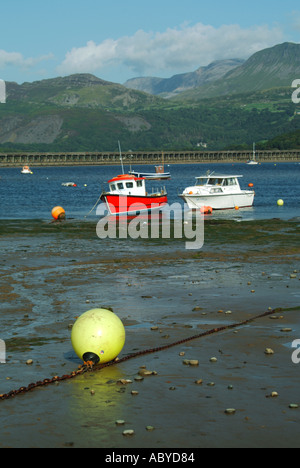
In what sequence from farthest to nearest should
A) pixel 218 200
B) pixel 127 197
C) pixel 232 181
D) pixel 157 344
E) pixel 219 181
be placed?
pixel 232 181, pixel 219 181, pixel 218 200, pixel 127 197, pixel 157 344

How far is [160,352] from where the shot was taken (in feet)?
49.7

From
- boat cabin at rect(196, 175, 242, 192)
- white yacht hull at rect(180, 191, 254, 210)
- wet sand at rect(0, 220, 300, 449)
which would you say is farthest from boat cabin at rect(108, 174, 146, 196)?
wet sand at rect(0, 220, 300, 449)

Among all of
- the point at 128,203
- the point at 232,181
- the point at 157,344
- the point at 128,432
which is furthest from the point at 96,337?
the point at 232,181

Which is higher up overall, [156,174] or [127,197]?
[156,174]

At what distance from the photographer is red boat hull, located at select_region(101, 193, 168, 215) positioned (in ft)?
172

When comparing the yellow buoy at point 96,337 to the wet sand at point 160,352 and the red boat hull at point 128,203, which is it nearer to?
the wet sand at point 160,352

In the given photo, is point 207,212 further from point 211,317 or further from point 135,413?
point 135,413

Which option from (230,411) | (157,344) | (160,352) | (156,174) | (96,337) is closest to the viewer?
(230,411)

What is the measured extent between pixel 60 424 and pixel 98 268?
16301 mm

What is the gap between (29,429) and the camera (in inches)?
429

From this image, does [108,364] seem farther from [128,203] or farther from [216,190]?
[216,190]

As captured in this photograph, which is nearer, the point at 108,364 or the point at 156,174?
the point at 108,364

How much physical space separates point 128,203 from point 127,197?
54cm

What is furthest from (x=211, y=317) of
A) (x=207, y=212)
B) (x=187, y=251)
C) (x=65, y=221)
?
(x=207, y=212)
